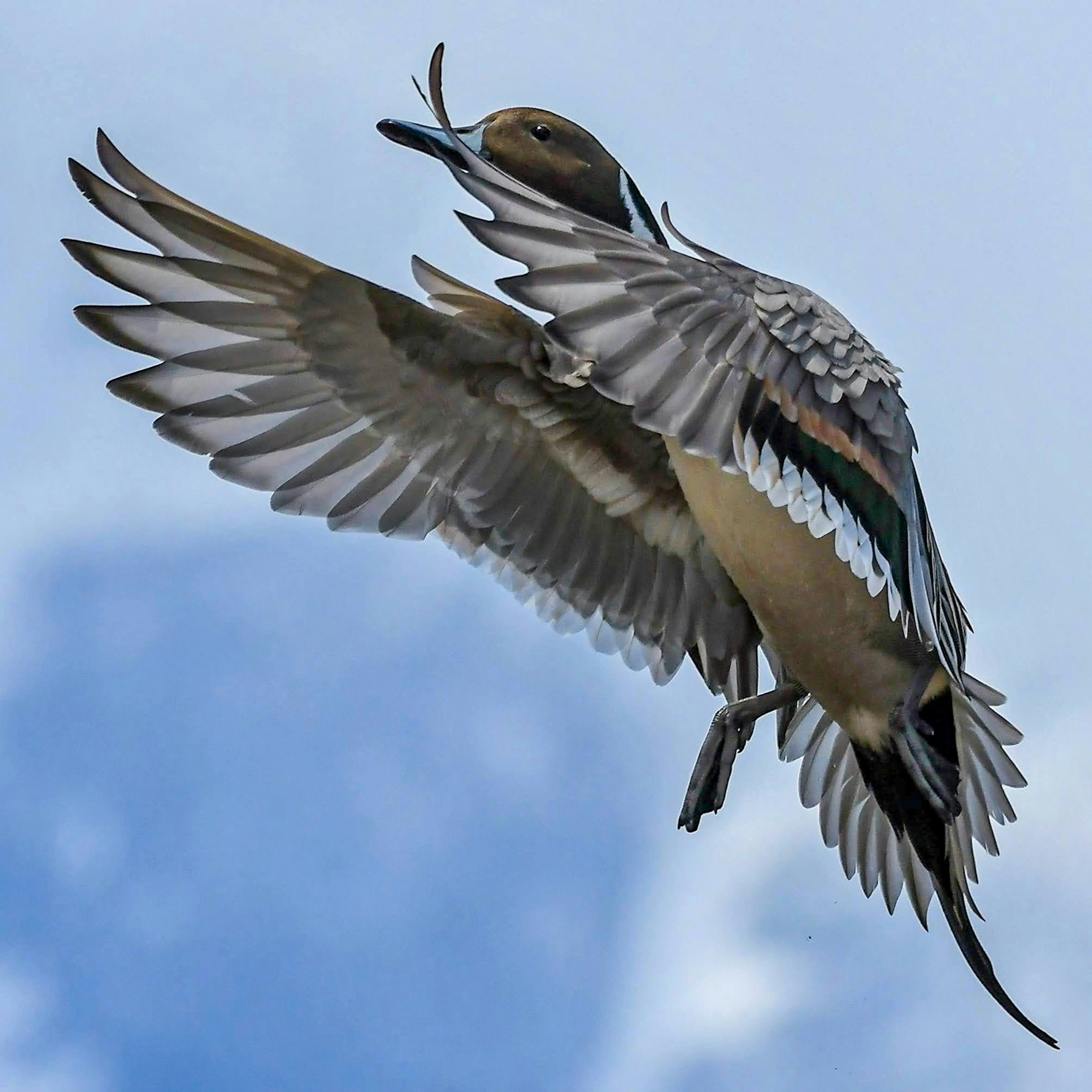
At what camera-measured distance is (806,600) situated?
11.8 feet

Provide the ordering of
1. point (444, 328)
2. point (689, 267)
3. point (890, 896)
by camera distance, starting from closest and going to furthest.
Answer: point (689, 267) < point (444, 328) < point (890, 896)

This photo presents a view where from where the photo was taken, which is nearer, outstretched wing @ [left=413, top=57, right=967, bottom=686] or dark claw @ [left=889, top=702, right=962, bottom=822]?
outstretched wing @ [left=413, top=57, right=967, bottom=686]

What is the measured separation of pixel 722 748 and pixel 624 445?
774 mm

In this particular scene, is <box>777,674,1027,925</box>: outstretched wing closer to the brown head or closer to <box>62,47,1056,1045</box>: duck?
<box>62,47,1056,1045</box>: duck

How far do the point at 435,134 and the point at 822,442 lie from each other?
1.41 m

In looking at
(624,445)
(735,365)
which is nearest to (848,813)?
(624,445)

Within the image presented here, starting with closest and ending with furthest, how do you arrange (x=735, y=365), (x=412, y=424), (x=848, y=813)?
(x=735, y=365) < (x=412, y=424) < (x=848, y=813)

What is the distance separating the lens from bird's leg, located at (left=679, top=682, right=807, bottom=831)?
3.81 metres

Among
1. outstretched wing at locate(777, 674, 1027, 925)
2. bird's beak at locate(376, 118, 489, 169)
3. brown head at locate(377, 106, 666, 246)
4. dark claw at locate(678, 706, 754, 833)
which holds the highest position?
brown head at locate(377, 106, 666, 246)

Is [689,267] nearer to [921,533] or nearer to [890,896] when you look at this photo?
[921,533]

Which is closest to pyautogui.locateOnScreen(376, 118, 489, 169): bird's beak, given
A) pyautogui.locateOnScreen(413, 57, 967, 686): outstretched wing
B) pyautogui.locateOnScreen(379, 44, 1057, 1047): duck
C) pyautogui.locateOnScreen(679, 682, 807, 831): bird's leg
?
pyautogui.locateOnScreen(379, 44, 1057, 1047): duck

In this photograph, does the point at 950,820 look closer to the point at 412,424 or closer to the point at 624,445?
the point at 624,445

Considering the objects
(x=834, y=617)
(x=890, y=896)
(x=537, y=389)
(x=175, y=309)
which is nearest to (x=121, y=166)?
(x=175, y=309)

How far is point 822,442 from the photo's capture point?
10.4ft
